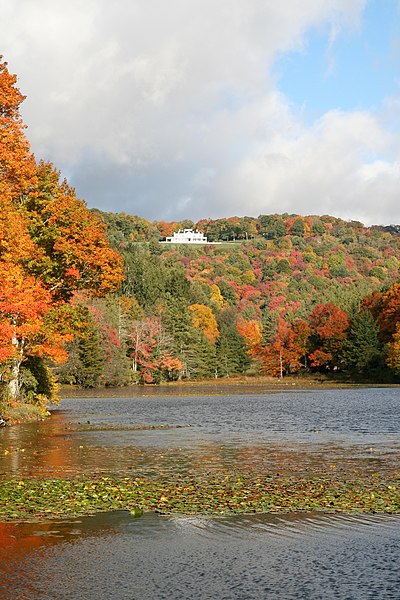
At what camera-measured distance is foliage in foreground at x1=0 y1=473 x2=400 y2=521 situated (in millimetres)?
17625

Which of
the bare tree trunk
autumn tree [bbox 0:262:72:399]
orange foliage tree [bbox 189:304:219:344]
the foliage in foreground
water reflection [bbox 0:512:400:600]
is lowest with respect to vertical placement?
water reflection [bbox 0:512:400:600]

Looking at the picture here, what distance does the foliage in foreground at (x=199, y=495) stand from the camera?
17.6 meters

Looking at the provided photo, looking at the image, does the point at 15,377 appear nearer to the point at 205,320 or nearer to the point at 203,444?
the point at 203,444

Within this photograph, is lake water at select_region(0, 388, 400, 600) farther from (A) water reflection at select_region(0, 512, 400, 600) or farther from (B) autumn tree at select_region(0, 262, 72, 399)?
(B) autumn tree at select_region(0, 262, 72, 399)

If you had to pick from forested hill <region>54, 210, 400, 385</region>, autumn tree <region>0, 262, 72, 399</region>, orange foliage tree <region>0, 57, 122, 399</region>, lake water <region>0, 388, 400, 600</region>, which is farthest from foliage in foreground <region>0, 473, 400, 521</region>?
forested hill <region>54, 210, 400, 385</region>

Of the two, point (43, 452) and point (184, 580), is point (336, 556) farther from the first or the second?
point (43, 452)

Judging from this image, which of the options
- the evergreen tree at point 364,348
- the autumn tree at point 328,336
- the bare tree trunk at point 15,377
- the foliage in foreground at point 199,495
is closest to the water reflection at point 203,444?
the foliage in foreground at point 199,495

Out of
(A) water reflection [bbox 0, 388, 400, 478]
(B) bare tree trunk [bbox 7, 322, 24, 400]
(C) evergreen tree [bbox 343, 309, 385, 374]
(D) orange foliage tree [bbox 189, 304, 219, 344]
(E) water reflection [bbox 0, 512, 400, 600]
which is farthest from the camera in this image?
(D) orange foliage tree [bbox 189, 304, 219, 344]

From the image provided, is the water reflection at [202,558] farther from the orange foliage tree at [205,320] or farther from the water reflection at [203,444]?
the orange foliage tree at [205,320]

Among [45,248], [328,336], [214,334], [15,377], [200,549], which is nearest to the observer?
[200,549]

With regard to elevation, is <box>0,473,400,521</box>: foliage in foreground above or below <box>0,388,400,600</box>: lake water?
above

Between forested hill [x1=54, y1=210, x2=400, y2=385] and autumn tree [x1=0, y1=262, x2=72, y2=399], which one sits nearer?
autumn tree [x1=0, y1=262, x2=72, y2=399]

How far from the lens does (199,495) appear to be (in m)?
19.4

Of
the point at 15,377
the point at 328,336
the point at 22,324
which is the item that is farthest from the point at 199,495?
the point at 328,336
